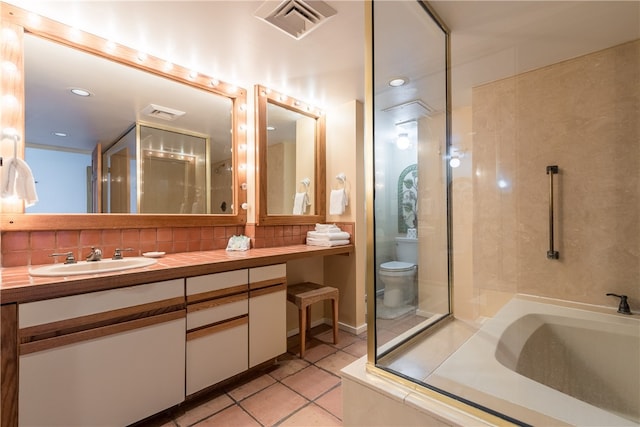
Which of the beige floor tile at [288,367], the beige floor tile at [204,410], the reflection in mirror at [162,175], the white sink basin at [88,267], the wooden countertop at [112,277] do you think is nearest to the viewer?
the wooden countertop at [112,277]

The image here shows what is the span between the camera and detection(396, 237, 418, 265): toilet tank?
6.36 ft

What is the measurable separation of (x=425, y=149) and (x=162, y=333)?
7.10 ft

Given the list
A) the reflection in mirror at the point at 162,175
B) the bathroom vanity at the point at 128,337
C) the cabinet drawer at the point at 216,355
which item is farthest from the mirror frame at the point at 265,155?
the cabinet drawer at the point at 216,355

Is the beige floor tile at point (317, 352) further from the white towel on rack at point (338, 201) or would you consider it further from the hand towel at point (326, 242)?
the white towel on rack at point (338, 201)

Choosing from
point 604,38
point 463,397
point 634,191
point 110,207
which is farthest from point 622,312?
point 110,207

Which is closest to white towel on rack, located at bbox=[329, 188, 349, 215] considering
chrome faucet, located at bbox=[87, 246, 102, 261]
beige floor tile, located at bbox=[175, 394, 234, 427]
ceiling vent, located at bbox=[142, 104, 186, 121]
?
ceiling vent, located at bbox=[142, 104, 186, 121]

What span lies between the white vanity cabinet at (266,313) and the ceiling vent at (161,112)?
4.43ft

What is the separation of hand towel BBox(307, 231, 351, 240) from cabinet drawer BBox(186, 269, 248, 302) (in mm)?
950

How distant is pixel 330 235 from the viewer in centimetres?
266

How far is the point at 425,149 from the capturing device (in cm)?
221

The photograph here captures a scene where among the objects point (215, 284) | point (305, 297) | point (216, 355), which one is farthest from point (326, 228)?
point (216, 355)

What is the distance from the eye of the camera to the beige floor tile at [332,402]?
1.65 m

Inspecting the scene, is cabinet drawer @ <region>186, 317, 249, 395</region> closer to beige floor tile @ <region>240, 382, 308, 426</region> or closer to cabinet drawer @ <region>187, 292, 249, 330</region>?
cabinet drawer @ <region>187, 292, 249, 330</region>

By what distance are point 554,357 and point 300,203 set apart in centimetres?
224
